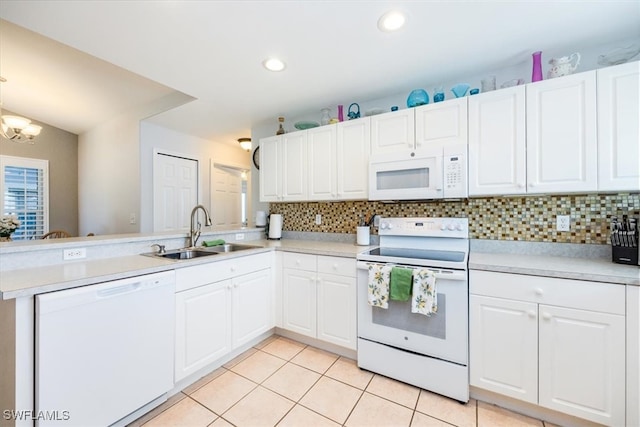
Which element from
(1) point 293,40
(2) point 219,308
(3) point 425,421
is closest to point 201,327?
(2) point 219,308

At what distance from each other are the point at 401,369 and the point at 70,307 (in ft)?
6.49

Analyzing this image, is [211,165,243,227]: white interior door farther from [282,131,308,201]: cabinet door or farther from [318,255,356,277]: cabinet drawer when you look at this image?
[318,255,356,277]: cabinet drawer

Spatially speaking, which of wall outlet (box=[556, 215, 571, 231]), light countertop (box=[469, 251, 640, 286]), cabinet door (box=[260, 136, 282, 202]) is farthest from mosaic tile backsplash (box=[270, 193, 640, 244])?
cabinet door (box=[260, 136, 282, 202])

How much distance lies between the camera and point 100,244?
5.97 feet

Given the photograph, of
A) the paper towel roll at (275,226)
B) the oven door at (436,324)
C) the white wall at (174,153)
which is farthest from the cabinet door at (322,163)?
the white wall at (174,153)

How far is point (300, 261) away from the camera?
2398 millimetres

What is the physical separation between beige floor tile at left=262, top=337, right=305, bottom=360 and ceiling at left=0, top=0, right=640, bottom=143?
237 cm

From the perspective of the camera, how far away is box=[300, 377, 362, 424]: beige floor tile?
1607 mm

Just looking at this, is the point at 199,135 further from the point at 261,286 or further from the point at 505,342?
the point at 505,342

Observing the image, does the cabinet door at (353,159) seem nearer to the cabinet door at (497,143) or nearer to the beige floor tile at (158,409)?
the cabinet door at (497,143)

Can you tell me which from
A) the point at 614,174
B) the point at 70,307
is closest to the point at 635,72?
the point at 614,174

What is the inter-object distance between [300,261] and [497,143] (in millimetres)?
1789

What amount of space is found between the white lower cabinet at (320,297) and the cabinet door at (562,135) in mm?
1436

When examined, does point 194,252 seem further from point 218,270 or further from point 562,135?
point 562,135
